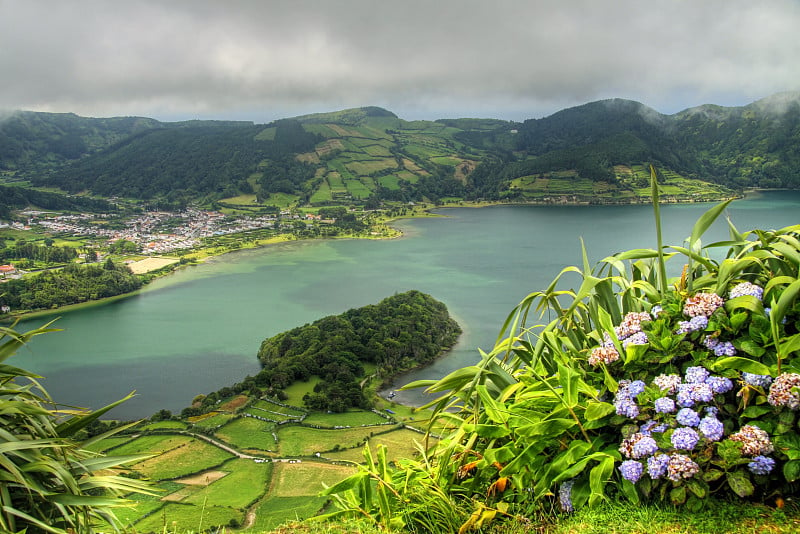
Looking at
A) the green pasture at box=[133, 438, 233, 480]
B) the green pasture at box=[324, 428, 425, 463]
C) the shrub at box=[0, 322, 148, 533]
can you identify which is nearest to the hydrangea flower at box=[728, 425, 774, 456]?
the shrub at box=[0, 322, 148, 533]

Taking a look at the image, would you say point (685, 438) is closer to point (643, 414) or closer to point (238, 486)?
point (643, 414)

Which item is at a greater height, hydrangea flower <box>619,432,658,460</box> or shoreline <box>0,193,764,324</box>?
hydrangea flower <box>619,432,658,460</box>

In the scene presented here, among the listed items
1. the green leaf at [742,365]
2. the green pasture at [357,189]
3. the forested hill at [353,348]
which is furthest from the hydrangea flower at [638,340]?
the green pasture at [357,189]

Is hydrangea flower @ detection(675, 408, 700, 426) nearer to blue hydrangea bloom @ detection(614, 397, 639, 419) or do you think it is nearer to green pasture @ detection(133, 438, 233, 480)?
blue hydrangea bloom @ detection(614, 397, 639, 419)

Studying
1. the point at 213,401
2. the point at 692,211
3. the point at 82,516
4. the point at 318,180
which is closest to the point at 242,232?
the point at 318,180

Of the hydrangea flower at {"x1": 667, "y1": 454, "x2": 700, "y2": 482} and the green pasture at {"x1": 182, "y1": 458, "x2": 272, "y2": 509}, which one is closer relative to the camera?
the hydrangea flower at {"x1": 667, "y1": 454, "x2": 700, "y2": 482}

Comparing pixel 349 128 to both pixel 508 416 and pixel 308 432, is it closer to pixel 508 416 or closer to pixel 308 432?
pixel 308 432

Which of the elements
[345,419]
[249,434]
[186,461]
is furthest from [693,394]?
[345,419]
